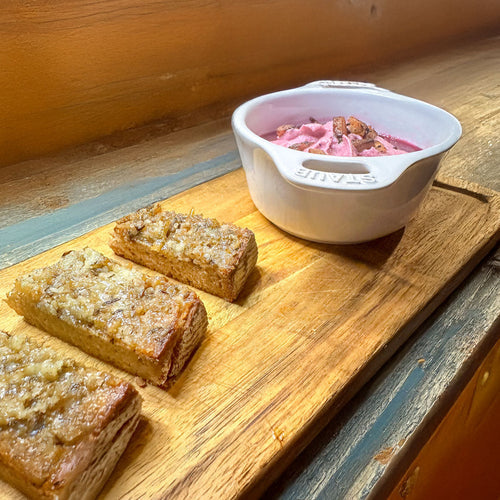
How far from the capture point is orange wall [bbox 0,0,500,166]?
5.15 ft

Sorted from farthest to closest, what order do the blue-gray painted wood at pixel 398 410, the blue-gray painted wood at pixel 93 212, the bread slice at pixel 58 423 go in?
1. the blue-gray painted wood at pixel 93 212
2. the blue-gray painted wood at pixel 398 410
3. the bread slice at pixel 58 423

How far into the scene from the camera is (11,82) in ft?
5.05

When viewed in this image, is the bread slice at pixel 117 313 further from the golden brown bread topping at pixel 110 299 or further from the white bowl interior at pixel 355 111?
the white bowl interior at pixel 355 111

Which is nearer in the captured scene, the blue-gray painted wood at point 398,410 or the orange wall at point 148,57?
the blue-gray painted wood at point 398,410

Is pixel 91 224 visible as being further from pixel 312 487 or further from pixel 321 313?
pixel 312 487

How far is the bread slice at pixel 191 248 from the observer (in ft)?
3.70

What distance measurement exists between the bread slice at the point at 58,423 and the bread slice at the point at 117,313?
0.31 feet

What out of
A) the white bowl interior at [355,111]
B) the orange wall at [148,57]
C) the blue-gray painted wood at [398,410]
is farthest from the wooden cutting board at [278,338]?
the orange wall at [148,57]

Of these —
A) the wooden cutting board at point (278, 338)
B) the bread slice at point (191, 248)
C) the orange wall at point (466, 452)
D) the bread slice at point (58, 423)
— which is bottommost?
the orange wall at point (466, 452)

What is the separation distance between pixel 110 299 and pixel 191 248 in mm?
226

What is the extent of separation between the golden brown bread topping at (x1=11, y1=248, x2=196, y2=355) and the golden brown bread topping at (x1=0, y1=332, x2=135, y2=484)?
0.11 m

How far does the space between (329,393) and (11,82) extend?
1.33m

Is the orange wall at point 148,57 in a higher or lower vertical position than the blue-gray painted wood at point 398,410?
higher

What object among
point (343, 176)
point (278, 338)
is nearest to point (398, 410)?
point (278, 338)
